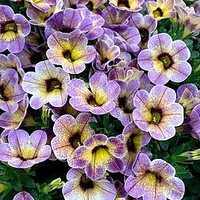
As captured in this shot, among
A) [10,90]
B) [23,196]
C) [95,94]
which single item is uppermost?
[95,94]

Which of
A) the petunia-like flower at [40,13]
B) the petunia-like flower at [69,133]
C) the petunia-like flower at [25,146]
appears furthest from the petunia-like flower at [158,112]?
the petunia-like flower at [40,13]

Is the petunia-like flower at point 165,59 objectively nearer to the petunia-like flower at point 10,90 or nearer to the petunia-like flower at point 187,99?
the petunia-like flower at point 187,99

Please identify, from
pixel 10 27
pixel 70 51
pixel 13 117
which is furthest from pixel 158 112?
pixel 10 27

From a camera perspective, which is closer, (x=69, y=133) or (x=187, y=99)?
(x=69, y=133)

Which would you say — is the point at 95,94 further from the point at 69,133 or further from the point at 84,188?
the point at 84,188

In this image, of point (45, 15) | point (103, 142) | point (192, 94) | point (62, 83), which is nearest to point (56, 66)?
point (62, 83)

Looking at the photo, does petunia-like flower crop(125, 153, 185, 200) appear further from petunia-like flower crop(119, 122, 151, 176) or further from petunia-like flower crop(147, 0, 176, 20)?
petunia-like flower crop(147, 0, 176, 20)

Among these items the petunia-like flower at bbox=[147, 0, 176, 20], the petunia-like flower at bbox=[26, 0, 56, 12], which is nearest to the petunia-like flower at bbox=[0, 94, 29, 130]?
the petunia-like flower at bbox=[26, 0, 56, 12]
